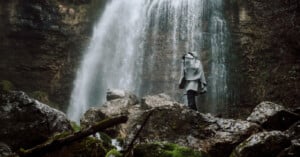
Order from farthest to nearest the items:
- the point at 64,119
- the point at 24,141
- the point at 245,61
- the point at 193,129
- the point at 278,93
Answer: the point at 245,61 → the point at 278,93 → the point at 193,129 → the point at 64,119 → the point at 24,141

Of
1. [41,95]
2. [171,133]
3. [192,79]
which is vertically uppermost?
[192,79]

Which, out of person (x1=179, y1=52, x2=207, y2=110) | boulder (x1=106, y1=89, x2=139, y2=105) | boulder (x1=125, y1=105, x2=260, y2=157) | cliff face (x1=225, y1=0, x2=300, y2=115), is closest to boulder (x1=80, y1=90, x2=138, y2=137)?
boulder (x1=106, y1=89, x2=139, y2=105)

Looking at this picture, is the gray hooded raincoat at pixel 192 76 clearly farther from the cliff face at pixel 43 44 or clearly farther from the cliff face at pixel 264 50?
the cliff face at pixel 43 44

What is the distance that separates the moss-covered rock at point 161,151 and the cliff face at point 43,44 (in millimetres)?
13246

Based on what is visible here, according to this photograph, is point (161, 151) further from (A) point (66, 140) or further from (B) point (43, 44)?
(B) point (43, 44)

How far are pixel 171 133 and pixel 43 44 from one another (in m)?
13.1

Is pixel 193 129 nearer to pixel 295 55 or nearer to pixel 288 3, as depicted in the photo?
pixel 295 55

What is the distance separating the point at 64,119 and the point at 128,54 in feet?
40.7

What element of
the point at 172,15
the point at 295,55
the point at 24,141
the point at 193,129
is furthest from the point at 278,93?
the point at 24,141

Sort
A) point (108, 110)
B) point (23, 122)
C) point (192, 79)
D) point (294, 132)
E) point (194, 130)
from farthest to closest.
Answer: point (108, 110)
point (192, 79)
point (194, 130)
point (294, 132)
point (23, 122)

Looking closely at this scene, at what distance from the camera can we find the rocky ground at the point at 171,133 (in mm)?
5660

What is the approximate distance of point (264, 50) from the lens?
17781 millimetres

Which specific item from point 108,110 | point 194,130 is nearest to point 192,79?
point 194,130

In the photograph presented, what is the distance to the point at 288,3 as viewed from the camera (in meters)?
18.2
